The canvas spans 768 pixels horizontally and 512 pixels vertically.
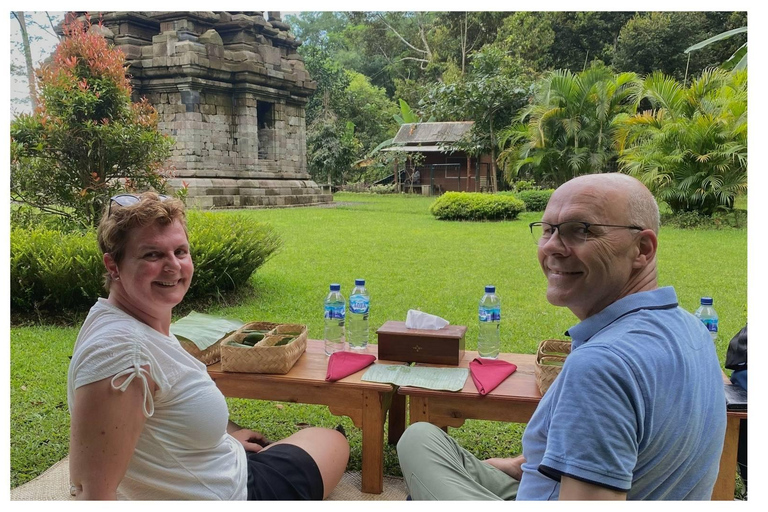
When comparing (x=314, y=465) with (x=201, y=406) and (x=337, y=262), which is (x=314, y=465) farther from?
(x=337, y=262)

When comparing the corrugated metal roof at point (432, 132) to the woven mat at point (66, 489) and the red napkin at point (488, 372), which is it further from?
the woven mat at point (66, 489)

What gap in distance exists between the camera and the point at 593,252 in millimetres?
1518

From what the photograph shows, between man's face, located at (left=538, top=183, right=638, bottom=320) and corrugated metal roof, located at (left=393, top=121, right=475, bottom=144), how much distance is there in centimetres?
2240

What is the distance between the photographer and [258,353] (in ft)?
8.75

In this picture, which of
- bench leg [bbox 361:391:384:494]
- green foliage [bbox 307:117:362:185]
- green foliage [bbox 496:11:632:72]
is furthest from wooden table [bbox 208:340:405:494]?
green foliage [bbox 496:11:632:72]

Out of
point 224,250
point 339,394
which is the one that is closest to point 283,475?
point 339,394

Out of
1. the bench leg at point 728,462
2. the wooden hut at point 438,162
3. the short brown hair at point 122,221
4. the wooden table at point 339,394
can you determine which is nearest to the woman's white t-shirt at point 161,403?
the short brown hair at point 122,221

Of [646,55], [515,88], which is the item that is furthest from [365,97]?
[646,55]

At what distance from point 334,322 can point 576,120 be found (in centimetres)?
1672

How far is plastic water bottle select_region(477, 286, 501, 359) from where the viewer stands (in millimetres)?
2957

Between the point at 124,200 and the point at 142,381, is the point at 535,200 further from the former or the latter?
the point at 142,381

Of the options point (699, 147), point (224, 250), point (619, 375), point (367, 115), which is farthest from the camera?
point (367, 115)

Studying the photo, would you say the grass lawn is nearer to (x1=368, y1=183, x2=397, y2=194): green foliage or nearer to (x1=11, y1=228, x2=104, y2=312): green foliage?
(x1=11, y1=228, x2=104, y2=312): green foliage

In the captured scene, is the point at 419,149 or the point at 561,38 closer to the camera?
the point at 419,149
